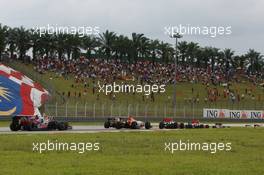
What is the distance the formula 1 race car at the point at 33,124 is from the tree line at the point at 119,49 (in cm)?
4281

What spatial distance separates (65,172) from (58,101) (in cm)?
3965

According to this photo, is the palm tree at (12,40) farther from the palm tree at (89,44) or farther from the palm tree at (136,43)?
the palm tree at (136,43)

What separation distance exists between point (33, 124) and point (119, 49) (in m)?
67.5

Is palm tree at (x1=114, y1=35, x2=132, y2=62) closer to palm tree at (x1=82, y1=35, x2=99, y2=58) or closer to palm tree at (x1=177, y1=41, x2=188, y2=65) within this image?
palm tree at (x1=82, y1=35, x2=99, y2=58)

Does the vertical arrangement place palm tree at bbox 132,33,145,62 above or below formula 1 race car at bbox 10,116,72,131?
above

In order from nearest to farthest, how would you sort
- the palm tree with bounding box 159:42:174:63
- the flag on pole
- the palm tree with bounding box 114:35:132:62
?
the flag on pole, the palm tree with bounding box 114:35:132:62, the palm tree with bounding box 159:42:174:63

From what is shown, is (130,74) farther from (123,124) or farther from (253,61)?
(253,61)

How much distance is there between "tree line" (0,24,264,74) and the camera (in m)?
91.1

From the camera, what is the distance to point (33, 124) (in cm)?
3856

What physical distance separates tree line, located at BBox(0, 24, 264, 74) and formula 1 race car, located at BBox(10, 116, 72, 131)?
4281cm

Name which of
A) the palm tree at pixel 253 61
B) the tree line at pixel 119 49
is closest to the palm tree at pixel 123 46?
the tree line at pixel 119 49

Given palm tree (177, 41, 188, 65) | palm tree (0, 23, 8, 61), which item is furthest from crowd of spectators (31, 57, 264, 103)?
palm tree (177, 41, 188, 65)

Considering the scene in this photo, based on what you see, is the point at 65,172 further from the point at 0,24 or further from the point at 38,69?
the point at 0,24

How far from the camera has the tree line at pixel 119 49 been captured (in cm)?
9106
